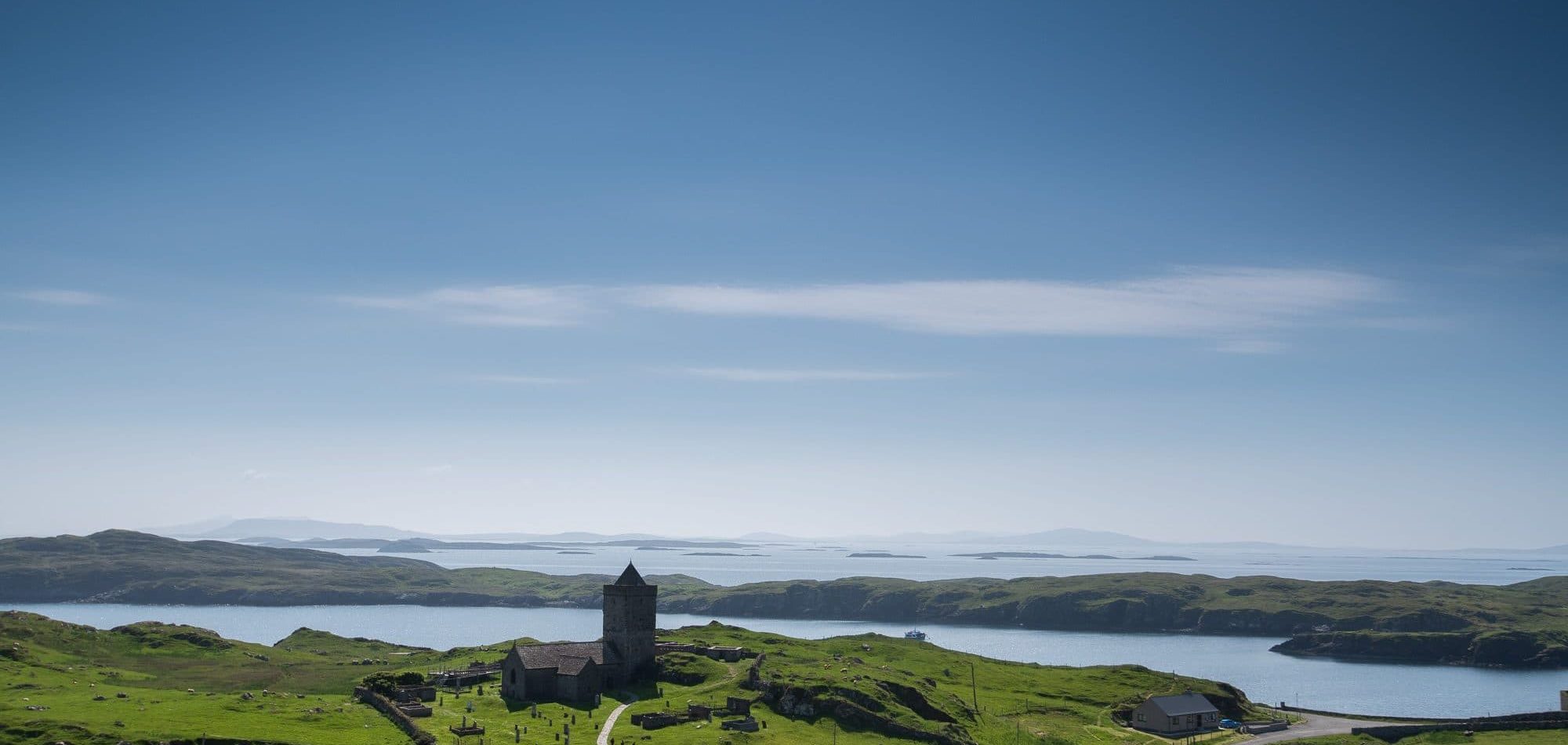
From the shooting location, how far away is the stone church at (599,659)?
307ft

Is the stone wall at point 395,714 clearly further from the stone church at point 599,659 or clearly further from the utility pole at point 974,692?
the utility pole at point 974,692

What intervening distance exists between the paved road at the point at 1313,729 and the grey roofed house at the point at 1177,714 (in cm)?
452

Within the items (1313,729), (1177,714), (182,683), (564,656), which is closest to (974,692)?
(1177,714)

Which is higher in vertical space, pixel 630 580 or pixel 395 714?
pixel 630 580

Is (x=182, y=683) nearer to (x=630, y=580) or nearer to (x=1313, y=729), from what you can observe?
(x=630, y=580)

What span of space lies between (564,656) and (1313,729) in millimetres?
73858

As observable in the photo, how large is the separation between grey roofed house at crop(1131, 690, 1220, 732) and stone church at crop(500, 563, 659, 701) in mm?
48712

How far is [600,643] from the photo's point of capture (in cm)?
10550

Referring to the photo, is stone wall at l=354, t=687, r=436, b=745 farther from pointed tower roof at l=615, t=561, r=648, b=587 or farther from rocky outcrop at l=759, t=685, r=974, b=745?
rocky outcrop at l=759, t=685, r=974, b=745

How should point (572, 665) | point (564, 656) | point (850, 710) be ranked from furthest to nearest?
point (564, 656) < point (572, 665) < point (850, 710)

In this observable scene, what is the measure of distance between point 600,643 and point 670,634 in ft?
109

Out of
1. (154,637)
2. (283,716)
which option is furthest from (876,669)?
(154,637)

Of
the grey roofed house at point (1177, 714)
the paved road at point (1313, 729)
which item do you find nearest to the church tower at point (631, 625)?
the grey roofed house at point (1177, 714)

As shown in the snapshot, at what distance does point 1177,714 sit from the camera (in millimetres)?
102000
